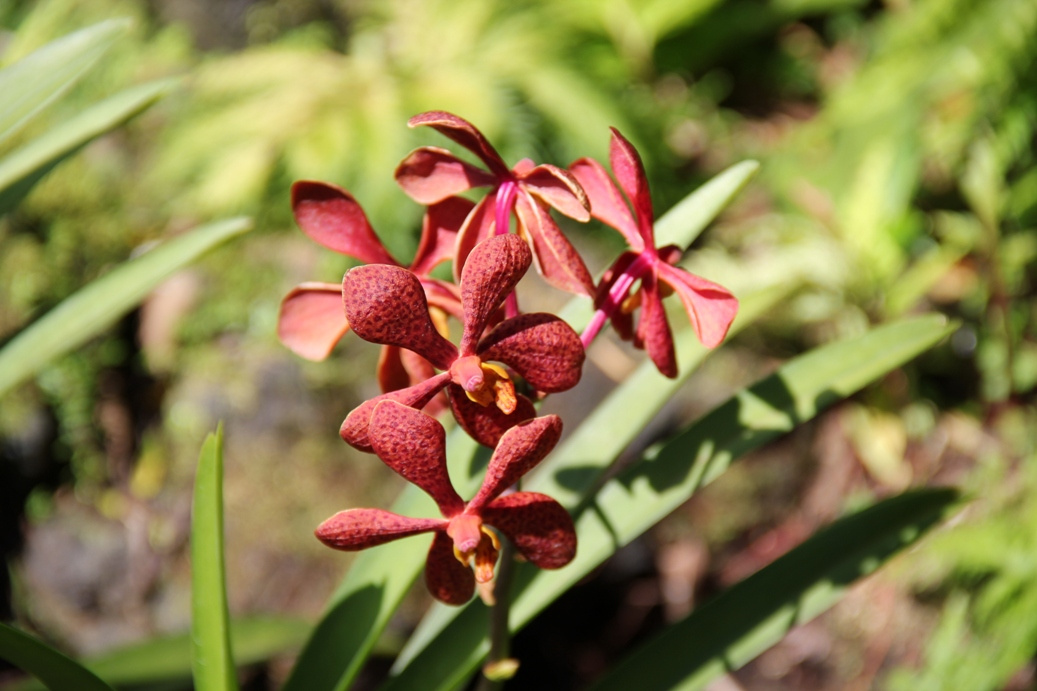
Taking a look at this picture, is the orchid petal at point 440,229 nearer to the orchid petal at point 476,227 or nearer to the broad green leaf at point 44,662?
the orchid petal at point 476,227

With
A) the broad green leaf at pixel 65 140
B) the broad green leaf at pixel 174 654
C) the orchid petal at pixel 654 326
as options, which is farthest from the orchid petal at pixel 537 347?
the broad green leaf at pixel 174 654

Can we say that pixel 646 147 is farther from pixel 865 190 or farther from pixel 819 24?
pixel 819 24

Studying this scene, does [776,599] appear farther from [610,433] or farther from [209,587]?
[209,587]

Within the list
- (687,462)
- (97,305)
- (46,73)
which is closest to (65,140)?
(46,73)

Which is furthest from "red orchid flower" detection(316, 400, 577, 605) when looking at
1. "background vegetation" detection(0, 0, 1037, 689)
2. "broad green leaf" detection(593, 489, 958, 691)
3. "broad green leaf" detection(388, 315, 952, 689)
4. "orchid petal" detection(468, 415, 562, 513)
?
"background vegetation" detection(0, 0, 1037, 689)

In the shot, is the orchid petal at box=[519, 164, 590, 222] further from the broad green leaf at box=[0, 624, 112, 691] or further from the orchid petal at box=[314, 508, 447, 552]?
the broad green leaf at box=[0, 624, 112, 691]

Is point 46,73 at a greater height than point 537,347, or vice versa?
point 46,73
